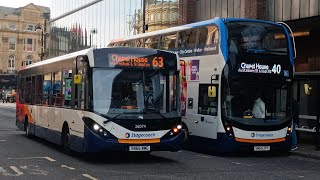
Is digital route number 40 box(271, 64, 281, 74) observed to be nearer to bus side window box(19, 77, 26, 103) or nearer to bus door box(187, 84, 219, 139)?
bus door box(187, 84, 219, 139)

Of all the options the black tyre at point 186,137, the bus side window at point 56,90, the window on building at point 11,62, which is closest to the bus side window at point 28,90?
the bus side window at point 56,90

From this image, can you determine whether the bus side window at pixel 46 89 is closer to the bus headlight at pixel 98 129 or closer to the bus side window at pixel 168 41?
the bus side window at pixel 168 41

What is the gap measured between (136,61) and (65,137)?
10.5 ft

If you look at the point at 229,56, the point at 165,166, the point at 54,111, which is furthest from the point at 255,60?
the point at 54,111

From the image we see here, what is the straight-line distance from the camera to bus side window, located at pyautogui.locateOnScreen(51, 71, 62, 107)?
1457cm

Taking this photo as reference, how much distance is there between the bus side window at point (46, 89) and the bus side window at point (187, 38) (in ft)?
13.8

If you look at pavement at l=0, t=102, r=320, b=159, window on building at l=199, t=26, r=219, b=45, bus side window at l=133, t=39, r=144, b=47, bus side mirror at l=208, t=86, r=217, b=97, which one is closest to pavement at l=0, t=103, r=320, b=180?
pavement at l=0, t=102, r=320, b=159

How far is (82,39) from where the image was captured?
156 ft

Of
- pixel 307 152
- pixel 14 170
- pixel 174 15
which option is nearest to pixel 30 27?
pixel 174 15

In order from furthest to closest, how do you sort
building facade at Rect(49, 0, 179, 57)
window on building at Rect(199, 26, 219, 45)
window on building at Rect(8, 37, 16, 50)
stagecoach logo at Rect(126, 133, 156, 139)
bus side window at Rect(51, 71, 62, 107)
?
window on building at Rect(8, 37, 16, 50), building facade at Rect(49, 0, 179, 57), bus side window at Rect(51, 71, 62, 107), window on building at Rect(199, 26, 219, 45), stagecoach logo at Rect(126, 133, 156, 139)

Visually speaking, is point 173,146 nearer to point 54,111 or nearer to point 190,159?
point 190,159

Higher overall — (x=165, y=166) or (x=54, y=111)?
(x=54, y=111)

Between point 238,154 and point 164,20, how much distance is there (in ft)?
56.0

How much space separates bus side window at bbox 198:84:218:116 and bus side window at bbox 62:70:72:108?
12.7 ft
